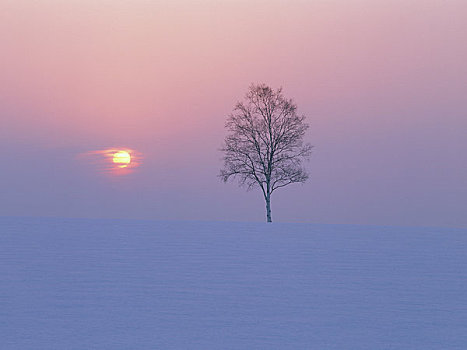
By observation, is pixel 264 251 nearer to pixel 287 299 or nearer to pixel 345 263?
pixel 345 263

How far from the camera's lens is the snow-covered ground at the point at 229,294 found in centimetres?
779

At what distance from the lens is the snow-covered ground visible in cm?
779

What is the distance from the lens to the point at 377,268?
14.0m

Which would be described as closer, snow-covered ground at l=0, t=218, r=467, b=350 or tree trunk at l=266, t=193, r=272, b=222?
snow-covered ground at l=0, t=218, r=467, b=350

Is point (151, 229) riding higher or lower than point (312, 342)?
higher

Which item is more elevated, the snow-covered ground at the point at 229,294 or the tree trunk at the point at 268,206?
the tree trunk at the point at 268,206

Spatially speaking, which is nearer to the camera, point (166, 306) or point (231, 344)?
point (231, 344)

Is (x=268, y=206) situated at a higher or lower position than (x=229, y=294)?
higher

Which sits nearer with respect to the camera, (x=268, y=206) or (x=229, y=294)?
(x=229, y=294)

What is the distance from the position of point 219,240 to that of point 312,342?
12095mm

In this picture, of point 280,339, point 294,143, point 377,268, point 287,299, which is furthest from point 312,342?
point 294,143

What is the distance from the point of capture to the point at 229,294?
10617 millimetres

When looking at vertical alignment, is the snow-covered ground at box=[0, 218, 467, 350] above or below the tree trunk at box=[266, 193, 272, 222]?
below

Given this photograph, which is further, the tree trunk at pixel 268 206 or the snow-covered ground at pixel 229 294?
the tree trunk at pixel 268 206
